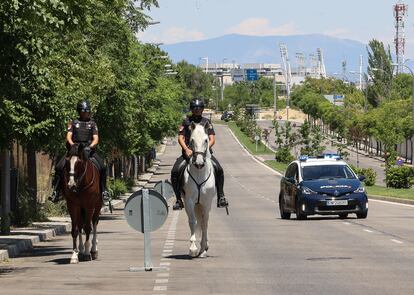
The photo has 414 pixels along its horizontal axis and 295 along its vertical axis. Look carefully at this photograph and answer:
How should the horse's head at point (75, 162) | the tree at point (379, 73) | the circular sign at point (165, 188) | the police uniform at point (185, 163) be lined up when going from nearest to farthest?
the horse's head at point (75, 162) < the police uniform at point (185, 163) < the circular sign at point (165, 188) < the tree at point (379, 73)

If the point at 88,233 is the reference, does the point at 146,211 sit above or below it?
above

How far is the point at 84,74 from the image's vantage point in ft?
111

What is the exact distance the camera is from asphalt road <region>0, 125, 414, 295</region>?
15703 millimetres

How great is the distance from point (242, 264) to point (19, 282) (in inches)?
151

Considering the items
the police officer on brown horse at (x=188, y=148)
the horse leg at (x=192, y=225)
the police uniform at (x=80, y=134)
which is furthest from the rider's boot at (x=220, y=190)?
the police uniform at (x=80, y=134)

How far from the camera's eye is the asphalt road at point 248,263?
51.5ft

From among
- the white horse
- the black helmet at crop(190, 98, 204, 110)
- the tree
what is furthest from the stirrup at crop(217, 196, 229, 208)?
the tree

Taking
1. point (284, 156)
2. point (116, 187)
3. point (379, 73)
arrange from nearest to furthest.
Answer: point (116, 187) → point (284, 156) → point (379, 73)

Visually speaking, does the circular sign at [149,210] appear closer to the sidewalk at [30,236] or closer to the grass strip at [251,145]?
the sidewalk at [30,236]

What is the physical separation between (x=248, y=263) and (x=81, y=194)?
3478 mm

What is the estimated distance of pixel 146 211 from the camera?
18.8 meters

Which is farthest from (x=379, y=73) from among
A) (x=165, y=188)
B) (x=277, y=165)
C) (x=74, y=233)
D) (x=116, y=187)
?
(x=74, y=233)

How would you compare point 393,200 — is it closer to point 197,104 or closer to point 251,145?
point 197,104

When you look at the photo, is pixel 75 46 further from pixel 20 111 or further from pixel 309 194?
pixel 20 111
